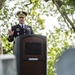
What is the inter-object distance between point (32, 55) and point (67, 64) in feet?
11.0

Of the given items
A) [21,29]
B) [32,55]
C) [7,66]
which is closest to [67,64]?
[7,66]

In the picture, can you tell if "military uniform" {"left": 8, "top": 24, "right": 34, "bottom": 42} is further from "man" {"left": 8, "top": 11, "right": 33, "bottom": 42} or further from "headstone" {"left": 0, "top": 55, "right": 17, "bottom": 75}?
"headstone" {"left": 0, "top": 55, "right": 17, "bottom": 75}

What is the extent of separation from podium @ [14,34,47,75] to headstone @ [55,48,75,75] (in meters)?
3.16

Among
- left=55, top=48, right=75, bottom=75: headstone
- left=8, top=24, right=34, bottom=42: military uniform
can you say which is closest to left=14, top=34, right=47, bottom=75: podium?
left=8, top=24, right=34, bottom=42: military uniform

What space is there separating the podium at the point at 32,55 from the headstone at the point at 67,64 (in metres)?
3.16

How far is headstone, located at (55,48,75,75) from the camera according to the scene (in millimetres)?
733

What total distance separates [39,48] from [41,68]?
281 mm

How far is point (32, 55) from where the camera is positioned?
161 inches

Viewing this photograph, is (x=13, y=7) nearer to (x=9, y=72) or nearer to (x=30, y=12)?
(x=30, y=12)

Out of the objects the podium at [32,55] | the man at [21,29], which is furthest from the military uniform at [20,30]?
the podium at [32,55]

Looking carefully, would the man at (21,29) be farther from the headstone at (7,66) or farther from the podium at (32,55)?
the headstone at (7,66)

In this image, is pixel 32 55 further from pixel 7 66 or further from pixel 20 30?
pixel 7 66

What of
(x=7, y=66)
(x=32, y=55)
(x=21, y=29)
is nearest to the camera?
(x=7, y=66)

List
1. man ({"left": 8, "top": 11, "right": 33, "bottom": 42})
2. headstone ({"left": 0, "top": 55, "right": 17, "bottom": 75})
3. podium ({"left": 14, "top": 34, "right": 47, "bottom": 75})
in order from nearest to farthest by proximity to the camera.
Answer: headstone ({"left": 0, "top": 55, "right": 17, "bottom": 75}) < podium ({"left": 14, "top": 34, "right": 47, "bottom": 75}) < man ({"left": 8, "top": 11, "right": 33, "bottom": 42})
